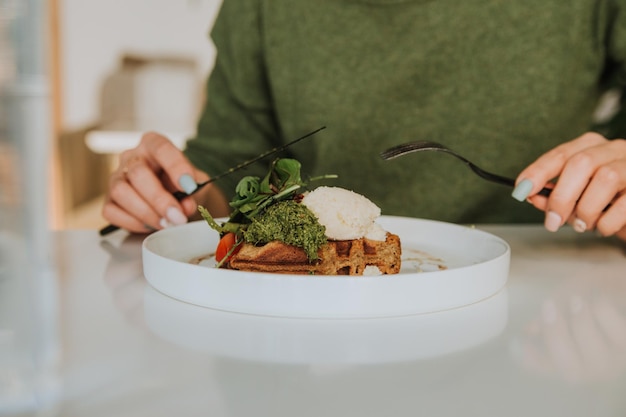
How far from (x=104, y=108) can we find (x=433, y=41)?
2730mm

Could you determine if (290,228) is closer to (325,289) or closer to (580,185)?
(325,289)

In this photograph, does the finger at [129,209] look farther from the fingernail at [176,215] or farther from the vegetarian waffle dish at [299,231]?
the vegetarian waffle dish at [299,231]

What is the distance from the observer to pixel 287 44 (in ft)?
5.23

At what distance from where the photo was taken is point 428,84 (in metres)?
1.54

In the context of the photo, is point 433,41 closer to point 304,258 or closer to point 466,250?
point 466,250

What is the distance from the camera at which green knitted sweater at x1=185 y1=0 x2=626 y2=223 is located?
1494 mm

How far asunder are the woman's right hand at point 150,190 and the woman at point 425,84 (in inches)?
8.8

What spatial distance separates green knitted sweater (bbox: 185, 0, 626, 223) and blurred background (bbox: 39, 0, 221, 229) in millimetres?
2040

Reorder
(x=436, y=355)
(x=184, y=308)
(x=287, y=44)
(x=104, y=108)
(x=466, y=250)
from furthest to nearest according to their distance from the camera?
1. (x=104, y=108)
2. (x=287, y=44)
3. (x=466, y=250)
4. (x=184, y=308)
5. (x=436, y=355)

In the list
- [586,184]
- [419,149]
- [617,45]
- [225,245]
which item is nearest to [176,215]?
[225,245]

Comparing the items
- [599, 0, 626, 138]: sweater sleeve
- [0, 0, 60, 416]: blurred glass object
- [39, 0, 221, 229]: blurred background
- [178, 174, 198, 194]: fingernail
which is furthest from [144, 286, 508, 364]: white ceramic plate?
[39, 0, 221, 229]: blurred background

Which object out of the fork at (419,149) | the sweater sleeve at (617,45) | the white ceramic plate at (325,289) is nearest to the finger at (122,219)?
the white ceramic plate at (325,289)

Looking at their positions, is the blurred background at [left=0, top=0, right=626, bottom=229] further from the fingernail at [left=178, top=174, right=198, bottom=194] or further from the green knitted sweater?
the fingernail at [left=178, top=174, right=198, bottom=194]

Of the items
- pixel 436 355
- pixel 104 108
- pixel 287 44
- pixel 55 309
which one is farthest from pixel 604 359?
pixel 104 108
